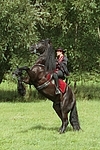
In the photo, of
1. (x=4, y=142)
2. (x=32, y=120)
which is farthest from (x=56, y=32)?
(x=4, y=142)

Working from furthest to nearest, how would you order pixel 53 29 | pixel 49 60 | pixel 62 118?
pixel 53 29 < pixel 62 118 < pixel 49 60

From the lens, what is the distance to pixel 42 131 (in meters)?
12.0

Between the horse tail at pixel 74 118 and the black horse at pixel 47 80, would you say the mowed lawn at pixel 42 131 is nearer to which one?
the horse tail at pixel 74 118

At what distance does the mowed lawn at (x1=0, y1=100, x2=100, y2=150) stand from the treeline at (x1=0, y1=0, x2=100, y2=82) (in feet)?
12.2

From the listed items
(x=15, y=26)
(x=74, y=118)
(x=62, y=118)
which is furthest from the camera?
(x=15, y=26)

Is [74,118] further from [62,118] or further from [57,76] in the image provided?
[57,76]

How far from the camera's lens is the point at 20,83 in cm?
1104

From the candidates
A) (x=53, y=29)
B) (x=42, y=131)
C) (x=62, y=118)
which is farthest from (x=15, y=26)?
(x=62, y=118)

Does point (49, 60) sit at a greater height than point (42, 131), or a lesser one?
greater

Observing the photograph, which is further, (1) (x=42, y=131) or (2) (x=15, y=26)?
(2) (x=15, y=26)

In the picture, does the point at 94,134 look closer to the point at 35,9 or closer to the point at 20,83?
the point at 20,83

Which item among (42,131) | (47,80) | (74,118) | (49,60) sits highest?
(49,60)

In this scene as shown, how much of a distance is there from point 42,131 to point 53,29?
1198cm

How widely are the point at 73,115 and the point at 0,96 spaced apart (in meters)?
13.8
